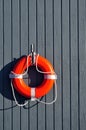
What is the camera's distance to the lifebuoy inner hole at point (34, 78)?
3.62 m

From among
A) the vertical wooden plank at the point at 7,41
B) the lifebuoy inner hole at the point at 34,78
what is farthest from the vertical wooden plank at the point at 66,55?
the vertical wooden plank at the point at 7,41

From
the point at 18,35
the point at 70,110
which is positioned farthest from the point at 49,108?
the point at 18,35

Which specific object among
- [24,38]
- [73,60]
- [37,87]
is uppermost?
[24,38]

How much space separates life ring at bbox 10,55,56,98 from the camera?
3502mm

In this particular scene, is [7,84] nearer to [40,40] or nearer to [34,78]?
[34,78]

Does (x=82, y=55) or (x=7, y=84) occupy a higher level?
(x=82, y=55)

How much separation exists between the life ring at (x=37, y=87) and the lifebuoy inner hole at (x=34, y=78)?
0.24ft

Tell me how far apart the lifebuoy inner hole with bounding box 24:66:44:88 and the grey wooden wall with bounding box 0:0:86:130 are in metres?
0.15

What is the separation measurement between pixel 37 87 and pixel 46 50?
0.36 metres

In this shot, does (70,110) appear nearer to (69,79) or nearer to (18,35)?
(69,79)

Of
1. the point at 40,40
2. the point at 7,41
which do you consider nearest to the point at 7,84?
the point at 7,41

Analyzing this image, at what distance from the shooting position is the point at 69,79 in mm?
3648

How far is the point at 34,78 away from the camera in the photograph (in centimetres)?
363

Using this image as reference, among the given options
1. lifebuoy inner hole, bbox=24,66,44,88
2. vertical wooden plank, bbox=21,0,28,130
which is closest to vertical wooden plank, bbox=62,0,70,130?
lifebuoy inner hole, bbox=24,66,44,88
